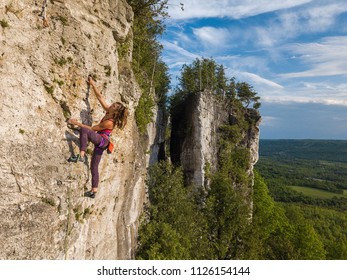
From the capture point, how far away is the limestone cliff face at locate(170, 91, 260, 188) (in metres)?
33.0

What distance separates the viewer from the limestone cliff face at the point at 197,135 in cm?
3296

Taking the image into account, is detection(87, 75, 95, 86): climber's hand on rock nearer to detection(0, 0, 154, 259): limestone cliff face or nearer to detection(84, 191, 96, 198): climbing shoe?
detection(0, 0, 154, 259): limestone cliff face

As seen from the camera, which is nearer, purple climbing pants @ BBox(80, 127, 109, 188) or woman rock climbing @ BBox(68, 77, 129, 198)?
purple climbing pants @ BBox(80, 127, 109, 188)

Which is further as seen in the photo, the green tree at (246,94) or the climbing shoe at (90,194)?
the green tree at (246,94)

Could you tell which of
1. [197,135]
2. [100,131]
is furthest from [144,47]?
[100,131]

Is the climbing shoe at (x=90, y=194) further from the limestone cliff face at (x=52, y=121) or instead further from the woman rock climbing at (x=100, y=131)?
the limestone cliff face at (x=52, y=121)

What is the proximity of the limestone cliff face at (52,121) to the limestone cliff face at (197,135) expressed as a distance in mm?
18379

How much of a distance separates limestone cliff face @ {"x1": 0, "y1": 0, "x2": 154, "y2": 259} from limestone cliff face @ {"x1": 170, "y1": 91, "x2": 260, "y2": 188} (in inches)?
724

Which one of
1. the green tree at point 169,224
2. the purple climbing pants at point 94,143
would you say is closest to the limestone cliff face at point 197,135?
the green tree at point 169,224

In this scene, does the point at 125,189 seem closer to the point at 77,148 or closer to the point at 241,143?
the point at 77,148

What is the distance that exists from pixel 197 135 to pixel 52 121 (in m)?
24.1

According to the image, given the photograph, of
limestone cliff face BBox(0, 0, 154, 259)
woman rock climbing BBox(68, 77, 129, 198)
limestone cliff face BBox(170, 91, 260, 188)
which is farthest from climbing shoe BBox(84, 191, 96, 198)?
limestone cliff face BBox(170, 91, 260, 188)

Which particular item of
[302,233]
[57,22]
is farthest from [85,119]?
[302,233]

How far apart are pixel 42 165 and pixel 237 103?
118ft
